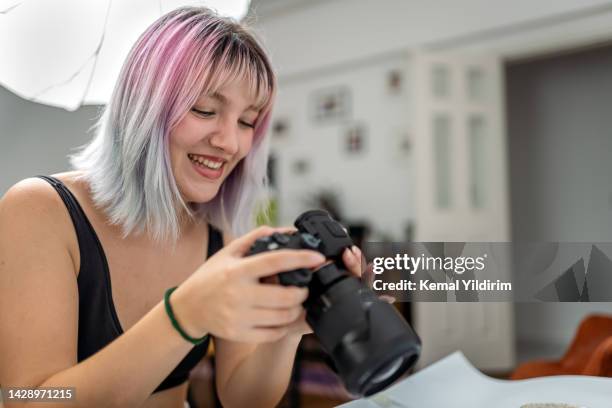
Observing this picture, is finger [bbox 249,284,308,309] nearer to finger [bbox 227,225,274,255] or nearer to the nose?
finger [bbox 227,225,274,255]

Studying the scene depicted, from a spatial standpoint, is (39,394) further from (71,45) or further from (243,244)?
(71,45)

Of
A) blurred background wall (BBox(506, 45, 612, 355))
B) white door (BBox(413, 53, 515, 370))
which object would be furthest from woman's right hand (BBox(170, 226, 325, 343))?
A: blurred background wall (BBox(506, 45, 612, 355))

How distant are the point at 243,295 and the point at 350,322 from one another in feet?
0.25

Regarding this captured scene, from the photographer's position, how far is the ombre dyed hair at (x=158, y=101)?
1.94 ft

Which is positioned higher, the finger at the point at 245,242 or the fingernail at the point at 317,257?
the finger at the point at 245,242

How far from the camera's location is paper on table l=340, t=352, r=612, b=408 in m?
0.53

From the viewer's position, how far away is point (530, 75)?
479 centimetres

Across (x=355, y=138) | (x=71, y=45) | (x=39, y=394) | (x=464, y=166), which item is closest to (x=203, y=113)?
(x=71, y=45)

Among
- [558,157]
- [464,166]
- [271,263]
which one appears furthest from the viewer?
[558,157]

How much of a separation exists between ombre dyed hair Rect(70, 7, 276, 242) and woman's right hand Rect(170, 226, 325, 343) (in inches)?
8.5

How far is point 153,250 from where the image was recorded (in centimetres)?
71

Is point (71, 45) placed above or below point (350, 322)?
above

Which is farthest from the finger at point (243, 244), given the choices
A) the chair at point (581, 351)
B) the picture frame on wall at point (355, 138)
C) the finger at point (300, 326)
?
the picture frame on wall at point (355, 138)

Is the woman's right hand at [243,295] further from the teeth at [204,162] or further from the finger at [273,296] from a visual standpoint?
the teeth at [204,162]
